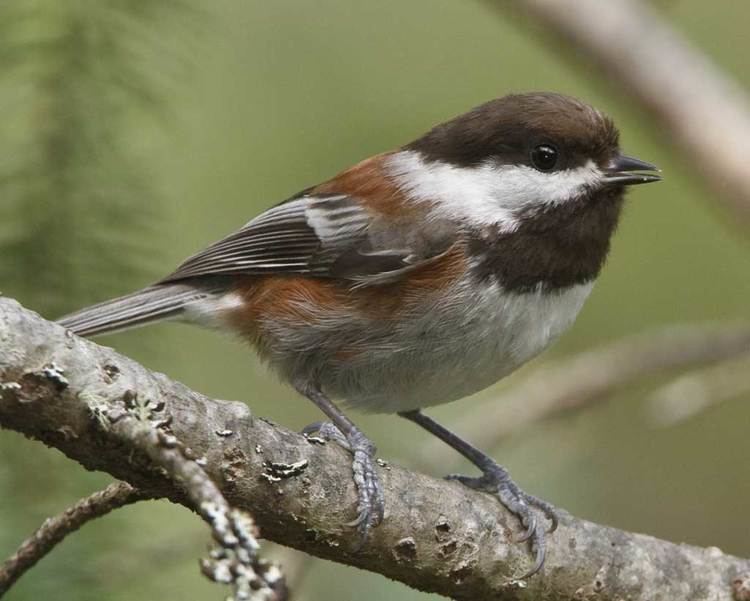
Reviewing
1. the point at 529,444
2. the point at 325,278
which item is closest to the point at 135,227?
the point at 325,278

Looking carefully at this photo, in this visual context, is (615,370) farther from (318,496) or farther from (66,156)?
(66,156)

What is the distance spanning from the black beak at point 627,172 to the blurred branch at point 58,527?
5.06 ft

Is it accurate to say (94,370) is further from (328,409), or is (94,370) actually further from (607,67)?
(607,67)

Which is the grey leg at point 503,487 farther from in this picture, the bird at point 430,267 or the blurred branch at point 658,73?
the blurred branch at point 658,73

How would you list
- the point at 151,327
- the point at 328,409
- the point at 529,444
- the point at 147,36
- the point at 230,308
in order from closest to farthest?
the point at 147,36 < the point at 151,327 < the point at 328,409 < the point at 230,308 < the point at 529,444

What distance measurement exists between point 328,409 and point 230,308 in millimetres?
408

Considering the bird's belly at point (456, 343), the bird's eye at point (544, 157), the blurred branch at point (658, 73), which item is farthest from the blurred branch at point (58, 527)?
the blurred branch at point (658, 73)

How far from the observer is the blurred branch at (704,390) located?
255 cm

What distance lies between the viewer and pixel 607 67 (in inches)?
108

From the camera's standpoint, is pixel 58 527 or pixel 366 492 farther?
pixel 366 492

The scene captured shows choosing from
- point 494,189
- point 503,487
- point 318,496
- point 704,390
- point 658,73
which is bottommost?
point 503,487

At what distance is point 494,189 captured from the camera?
260cm

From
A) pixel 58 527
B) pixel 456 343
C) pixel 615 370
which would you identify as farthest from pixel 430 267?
pixel 58 527

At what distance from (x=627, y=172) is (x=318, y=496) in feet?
4.43
